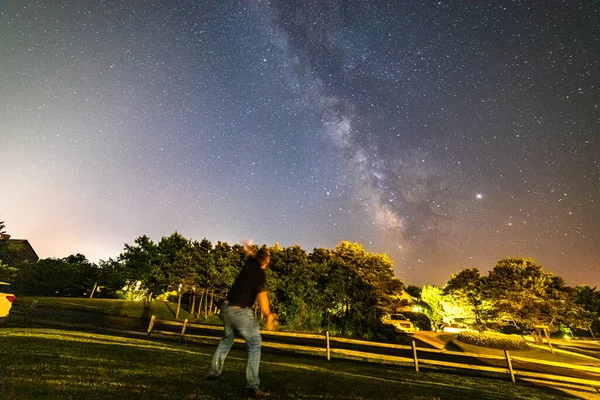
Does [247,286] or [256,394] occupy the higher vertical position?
[247,286]

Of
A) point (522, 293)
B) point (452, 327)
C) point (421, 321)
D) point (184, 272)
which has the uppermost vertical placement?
point (184, 272)

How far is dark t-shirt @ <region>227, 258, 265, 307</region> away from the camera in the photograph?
515 centimetres

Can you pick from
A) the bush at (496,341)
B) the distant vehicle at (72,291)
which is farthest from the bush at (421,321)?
the distant vehicle at (72,291)

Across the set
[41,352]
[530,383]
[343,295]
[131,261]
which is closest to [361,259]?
[343,295]

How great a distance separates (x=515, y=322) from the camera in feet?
108

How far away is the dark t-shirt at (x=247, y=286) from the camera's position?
16.9ft

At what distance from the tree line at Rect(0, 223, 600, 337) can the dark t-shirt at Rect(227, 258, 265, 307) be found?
69.7ft

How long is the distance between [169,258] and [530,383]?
174 feet

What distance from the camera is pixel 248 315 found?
16.8 feet

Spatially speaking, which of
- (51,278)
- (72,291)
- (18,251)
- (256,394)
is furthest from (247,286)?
(18,251)

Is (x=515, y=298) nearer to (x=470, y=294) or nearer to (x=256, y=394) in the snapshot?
(x=470, y=294)

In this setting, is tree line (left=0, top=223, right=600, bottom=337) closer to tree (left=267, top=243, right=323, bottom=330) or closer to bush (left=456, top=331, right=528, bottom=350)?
tree (left=267, top=243, right=323, bottom=330)

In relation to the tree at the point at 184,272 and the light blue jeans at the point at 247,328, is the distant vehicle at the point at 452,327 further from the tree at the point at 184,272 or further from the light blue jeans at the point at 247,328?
the light blue jeans at the point at 247,328

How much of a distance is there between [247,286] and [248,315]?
49 centimetres
